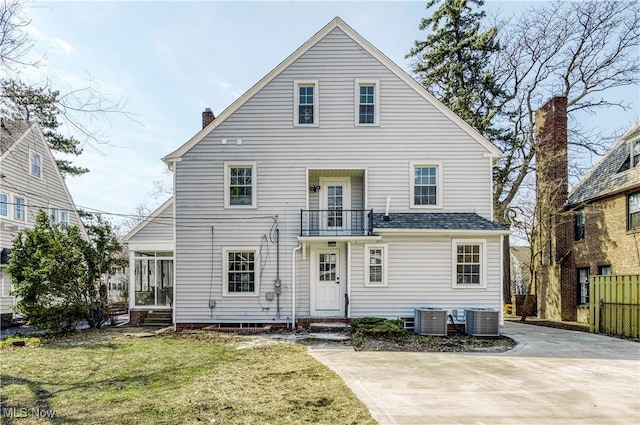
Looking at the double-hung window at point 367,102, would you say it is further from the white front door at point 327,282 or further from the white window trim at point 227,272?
the white window trim at point 227,272

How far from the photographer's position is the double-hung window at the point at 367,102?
44.0ft

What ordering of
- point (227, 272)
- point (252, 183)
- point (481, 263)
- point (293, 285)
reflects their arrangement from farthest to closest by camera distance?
1. point (252, 183)
2. point (227, 272)
3. point (293, 285)
4. point (481, 263)

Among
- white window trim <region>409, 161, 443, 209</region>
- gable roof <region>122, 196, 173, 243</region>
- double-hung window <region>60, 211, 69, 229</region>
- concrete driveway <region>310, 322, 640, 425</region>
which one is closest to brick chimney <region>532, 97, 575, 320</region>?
white window trim <region>409, 161, 443, 209</region>

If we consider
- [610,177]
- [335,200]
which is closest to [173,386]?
[335,200]

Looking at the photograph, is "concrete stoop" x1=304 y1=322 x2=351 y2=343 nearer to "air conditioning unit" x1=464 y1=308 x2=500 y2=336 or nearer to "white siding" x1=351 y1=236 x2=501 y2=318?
"white siding" x1=351 y1=236 x2=501 y2=318

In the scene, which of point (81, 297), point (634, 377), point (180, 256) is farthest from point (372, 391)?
point (81, 297)

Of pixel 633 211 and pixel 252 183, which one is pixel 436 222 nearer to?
pixel 252 183

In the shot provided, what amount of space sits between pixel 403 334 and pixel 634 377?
5241mm

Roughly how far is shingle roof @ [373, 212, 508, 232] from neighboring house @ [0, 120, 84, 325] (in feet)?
43.3

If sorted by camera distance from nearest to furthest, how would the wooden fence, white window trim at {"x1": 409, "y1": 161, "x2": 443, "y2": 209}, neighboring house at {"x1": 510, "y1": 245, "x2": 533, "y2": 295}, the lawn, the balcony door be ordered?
1. the lawn
2. the wooden fence
3. white window trim at {"x1": 409, "y1": 161, "x2": 443, "y2": 209}
4. the balcony door
5. neighboring house at {"x1": 510, "y1": 245, "x2": 533, "y2": 295}

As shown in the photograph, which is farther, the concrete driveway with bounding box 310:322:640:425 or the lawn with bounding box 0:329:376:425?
the concrete driveway with bounding box 310:322:640:425

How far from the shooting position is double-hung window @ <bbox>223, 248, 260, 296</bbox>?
13.1m

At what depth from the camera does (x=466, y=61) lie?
22.5m

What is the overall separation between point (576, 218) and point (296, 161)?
526 inches
